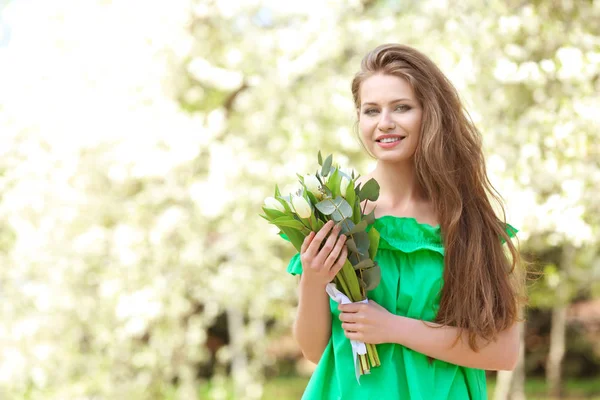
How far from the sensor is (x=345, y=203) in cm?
168

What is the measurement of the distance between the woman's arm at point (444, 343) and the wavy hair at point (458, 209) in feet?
0.06

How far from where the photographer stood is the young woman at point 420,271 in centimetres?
177

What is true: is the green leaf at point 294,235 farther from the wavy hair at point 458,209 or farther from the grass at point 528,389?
the grass at point 528,389

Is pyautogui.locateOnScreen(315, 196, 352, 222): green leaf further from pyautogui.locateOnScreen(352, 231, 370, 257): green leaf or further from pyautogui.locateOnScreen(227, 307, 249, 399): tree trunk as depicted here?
pyautogui.locateOnScreen(227, 307, 249, 399): tree trunk

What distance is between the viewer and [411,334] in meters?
1.76

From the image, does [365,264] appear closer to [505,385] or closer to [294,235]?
[294,235]

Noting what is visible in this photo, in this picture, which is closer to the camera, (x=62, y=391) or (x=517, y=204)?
→ (x=517, y=204)

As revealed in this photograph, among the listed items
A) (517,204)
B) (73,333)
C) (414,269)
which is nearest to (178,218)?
(73,333)

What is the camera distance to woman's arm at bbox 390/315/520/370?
1758 mm

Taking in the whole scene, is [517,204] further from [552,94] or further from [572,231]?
[552,94]

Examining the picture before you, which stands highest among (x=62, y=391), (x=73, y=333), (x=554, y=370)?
(x=554, y=370)

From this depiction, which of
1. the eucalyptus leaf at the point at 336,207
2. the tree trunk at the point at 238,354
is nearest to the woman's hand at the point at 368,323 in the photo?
the eucalyptus leaf at the point at 336,207

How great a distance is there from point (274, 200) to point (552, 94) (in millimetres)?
2888

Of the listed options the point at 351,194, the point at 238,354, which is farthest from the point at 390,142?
the point at 238,354
